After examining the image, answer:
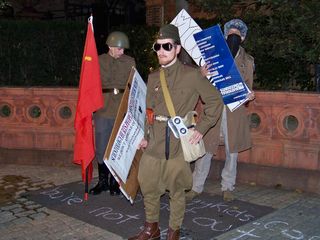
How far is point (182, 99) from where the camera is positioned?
4.30 meters

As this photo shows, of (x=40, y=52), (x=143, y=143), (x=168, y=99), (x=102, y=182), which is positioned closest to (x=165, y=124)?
(x=168, y=99)

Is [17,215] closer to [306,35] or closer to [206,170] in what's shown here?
[206,170]

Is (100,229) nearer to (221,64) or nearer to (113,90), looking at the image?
(113,90)

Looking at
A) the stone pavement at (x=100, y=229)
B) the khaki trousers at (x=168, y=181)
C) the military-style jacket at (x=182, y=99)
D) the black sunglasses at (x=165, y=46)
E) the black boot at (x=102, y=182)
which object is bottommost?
Answer: the stone pavement at (x=100, y=229)

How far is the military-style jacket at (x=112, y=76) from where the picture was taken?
19.2 ft

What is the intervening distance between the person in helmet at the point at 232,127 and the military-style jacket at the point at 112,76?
1.02 meters

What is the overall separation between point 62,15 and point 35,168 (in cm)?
1938

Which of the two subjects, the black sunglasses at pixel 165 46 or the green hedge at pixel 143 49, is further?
the green hedge at pixel 143 49

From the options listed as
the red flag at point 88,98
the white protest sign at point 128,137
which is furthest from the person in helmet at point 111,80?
the white protest sign at point 128,137

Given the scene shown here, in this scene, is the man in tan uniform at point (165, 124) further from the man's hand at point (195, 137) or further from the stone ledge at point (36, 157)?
the stone ledge at point (36, 157)

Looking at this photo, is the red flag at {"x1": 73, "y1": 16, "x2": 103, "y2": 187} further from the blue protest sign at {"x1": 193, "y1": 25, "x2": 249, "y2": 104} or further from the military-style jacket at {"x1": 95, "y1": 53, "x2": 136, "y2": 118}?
the blue protest sign at {"x1": 193, "y1": 25, "x2": 249, "y2": 104}

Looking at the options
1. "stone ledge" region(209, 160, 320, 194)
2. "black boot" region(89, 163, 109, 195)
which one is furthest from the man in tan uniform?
"stone ledge" region(209, 160, 320, 194)

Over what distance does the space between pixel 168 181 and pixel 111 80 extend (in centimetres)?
189

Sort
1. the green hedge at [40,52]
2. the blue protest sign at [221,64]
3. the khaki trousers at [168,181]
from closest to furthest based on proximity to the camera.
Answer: the khaki trousers at [168,181] → the blue protest sign at [221,64] → the green hedge at [40,52]
